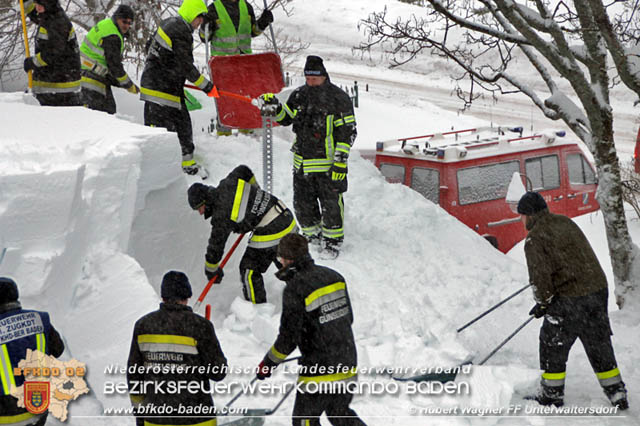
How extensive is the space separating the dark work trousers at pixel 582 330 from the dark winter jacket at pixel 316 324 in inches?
70.7

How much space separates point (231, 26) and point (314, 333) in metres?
5.33

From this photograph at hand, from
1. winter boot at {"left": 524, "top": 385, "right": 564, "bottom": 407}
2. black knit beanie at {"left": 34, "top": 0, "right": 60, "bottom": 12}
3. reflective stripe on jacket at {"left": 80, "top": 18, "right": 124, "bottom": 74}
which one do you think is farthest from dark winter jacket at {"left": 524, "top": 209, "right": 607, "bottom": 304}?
black knit beanie at {"left": 34, "top": 0, "right": 60, "bottom": 12}

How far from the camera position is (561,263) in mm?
5035

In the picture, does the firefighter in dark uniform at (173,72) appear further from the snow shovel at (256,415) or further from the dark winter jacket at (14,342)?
the dark winter jacket at (14,342)

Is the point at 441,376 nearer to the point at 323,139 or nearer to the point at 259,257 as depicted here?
the point at 259,257

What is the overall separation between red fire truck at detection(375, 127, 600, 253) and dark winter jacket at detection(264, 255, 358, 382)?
14.9 feet

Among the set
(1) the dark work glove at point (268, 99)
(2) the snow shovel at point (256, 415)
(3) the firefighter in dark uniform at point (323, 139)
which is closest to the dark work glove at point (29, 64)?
(1) the dark work glove at point (268, 99)

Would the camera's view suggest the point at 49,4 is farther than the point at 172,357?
Yes

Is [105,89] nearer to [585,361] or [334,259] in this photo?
[334,259]

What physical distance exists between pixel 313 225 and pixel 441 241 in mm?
1480

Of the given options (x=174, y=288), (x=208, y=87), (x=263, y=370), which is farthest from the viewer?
(x=208, y=87)

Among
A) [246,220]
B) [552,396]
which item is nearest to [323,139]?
[246,220]

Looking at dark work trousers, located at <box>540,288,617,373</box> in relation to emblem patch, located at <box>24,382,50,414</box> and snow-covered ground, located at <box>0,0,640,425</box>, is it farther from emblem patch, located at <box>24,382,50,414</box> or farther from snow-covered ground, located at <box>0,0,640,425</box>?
emblem patch, located at <box>24,382,50,414</box>

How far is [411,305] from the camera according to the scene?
21.5ft
